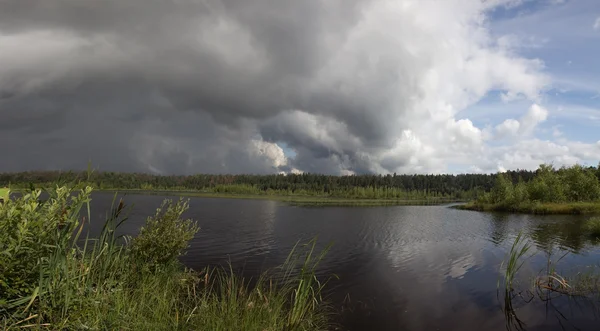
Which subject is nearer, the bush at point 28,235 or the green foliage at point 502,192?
the bush at point 28,235

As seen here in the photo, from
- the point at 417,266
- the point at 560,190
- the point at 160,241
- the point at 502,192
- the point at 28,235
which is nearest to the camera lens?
the point at 28,235

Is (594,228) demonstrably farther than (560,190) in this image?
No

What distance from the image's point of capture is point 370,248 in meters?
39.9

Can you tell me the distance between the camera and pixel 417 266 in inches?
1196

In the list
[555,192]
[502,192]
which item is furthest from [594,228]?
[502,192]

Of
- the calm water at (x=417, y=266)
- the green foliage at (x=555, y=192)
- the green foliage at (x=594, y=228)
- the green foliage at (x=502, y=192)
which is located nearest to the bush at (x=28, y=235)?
the calm water at (x=417, y=266)

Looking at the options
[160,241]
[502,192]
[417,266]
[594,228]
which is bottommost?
[417,266]

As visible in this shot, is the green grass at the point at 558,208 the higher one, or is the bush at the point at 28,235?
the bush at the point at 28,235

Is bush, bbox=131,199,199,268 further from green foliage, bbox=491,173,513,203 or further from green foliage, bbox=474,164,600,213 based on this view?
green foliage, bbox=491,173,513,203

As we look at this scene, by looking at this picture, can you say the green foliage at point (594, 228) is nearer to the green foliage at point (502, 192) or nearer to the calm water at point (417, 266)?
the calm water at point (417, 266)

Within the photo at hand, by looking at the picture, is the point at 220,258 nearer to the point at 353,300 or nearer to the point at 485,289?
the point at 353,300

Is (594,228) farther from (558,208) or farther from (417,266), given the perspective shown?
(558,208)

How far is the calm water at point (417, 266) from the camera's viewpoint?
690 inches

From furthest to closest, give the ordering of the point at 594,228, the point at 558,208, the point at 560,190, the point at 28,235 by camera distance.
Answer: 1. the point at 560,190
2. the point at 558,208
3. the point at 594,228
4. the point at 28,235
